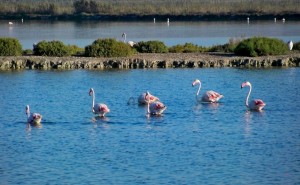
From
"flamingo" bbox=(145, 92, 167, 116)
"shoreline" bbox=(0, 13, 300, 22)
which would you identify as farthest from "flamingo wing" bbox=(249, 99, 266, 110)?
"shoreline" bbox=(0, 13, 300, 22)

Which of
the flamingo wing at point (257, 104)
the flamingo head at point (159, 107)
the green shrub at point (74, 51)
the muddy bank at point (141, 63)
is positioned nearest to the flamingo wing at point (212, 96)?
the flamingo wing at point (257, 104)

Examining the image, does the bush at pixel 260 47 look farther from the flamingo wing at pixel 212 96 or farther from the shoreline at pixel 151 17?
the shoreline at pixel 151 17

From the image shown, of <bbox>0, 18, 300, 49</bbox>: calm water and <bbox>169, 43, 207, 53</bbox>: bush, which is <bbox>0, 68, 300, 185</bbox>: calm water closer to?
<bbox>169, 43, 207, 53</bbox>: bush

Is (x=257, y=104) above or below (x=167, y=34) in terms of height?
above

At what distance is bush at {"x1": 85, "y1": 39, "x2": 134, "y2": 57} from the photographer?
45344 mm

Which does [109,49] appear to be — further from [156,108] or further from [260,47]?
[156,108]

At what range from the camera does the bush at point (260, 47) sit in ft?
149

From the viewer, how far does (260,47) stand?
4531cm

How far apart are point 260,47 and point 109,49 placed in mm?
7102

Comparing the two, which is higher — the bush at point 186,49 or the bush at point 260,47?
the bush at point 260,47

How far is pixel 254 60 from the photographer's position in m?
43.4

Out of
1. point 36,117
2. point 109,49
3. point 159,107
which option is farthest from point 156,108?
point 109,49

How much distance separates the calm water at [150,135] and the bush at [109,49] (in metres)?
6.09

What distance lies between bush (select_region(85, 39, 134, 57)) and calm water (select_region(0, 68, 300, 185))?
6.09 metres
